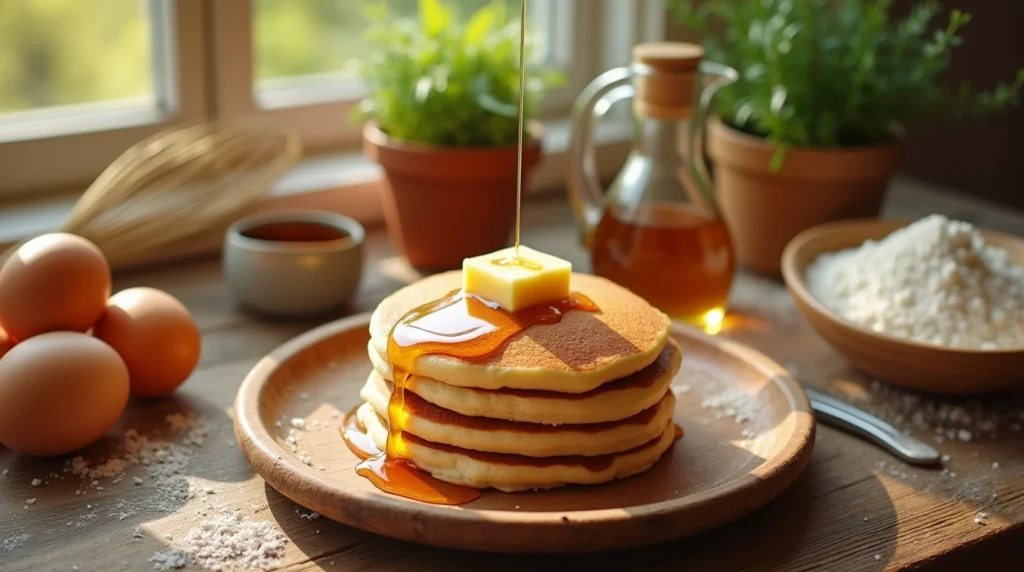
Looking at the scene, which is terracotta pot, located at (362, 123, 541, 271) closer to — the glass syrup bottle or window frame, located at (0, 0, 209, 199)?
the glass syrup bottle

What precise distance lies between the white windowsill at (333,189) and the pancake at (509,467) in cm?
73

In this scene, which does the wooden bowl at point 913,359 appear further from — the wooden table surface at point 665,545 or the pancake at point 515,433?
the pancake at point 515,433

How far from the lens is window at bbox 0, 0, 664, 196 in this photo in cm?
154

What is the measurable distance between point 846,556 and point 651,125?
0.64 m

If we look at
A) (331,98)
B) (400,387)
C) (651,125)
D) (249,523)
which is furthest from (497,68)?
(249,523)

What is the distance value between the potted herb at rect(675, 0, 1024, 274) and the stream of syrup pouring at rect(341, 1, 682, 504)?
0.60 m

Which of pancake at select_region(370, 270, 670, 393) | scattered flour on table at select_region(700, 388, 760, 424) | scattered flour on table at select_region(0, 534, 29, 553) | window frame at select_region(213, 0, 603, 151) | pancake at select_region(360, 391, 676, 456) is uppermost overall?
window frame at select_region(213, 0, 603, 151)

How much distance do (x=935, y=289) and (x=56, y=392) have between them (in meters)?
0.93

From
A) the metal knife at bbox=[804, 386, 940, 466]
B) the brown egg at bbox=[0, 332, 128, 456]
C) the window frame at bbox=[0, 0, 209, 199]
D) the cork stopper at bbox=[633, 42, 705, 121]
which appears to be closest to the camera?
the brown egg at bbox=[0, 332, 128, 456]

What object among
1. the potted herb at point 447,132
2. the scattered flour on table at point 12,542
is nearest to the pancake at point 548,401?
the scattered flour on table at point 12,542

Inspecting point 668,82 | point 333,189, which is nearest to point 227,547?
point 668,82

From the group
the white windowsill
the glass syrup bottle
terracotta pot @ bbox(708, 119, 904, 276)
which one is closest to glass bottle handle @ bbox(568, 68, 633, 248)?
the glass syrup bottle

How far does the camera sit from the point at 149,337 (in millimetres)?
1104

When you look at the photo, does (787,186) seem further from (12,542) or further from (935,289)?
(12,542)
